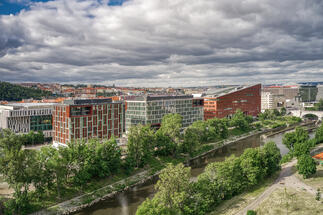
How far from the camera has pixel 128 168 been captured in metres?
69.2

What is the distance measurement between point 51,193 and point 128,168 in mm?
20910

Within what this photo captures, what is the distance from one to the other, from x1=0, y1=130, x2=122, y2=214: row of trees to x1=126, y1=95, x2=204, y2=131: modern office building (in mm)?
42120

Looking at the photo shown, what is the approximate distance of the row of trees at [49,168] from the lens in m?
46.7

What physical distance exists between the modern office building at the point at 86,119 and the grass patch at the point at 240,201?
171 ft

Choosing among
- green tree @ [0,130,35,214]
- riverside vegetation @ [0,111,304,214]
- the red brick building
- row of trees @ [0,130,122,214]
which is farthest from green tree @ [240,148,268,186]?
the red brick building

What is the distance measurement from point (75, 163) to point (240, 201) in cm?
3580

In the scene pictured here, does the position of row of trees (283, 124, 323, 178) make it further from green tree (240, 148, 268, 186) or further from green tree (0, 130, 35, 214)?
green tree (0, 130, 35, 214)

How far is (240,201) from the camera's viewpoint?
48.2 metres

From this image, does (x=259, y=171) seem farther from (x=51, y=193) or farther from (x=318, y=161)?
(x=51, y=193)

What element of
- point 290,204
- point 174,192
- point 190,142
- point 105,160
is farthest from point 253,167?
point 105,160

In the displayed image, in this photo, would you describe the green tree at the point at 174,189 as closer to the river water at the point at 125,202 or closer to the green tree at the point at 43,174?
the river water at the point at 125,202

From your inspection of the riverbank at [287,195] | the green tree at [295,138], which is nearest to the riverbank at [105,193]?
the riverbank at [287,195]

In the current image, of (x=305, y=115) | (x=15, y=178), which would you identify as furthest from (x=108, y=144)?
(x=305, y=115)

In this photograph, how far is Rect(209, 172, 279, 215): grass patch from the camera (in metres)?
44.9
